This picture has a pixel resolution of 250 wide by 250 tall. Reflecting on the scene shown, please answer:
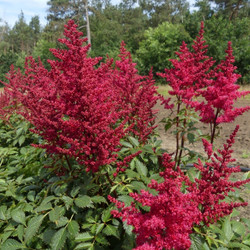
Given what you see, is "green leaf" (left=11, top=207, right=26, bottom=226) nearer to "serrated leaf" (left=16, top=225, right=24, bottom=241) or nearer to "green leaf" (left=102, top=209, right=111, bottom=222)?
"serrated leaf" (left=16, top=225, right=24, bottom=241)

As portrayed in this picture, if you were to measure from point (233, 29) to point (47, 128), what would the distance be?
2262 cm

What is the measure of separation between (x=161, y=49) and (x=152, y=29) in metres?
5.96

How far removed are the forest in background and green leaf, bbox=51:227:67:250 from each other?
596cm

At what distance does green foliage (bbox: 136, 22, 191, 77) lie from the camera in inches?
945

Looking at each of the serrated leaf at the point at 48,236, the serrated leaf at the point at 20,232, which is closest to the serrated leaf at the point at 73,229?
the serrated leaf at the point at 48,236

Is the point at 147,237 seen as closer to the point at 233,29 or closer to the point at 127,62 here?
the point at 127,62

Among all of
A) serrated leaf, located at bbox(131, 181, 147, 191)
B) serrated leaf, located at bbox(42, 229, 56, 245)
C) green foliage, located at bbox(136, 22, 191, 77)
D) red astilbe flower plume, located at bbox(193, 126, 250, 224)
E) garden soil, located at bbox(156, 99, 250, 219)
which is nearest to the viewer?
red astilbe flower plume, located at bbox(193, 126, 250, 224)

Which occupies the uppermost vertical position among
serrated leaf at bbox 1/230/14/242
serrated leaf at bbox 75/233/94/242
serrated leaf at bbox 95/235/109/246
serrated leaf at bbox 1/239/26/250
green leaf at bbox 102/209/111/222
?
green leaf at bbox 102/209/111/222

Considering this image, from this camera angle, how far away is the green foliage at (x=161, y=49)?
945 inches

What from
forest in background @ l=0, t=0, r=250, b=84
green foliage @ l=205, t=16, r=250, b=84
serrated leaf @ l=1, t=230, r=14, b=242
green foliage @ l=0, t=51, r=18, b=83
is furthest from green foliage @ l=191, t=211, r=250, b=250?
green foliage @ l=0, t=51, r=18, b=83

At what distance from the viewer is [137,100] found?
2625 millimetres

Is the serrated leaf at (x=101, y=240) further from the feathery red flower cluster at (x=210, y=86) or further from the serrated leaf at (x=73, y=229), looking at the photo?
the feathery red flower cluster at (x=210, y=86)

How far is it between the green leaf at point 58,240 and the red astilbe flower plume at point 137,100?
1.05 metres

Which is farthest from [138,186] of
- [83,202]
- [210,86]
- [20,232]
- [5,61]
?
[5,61]
